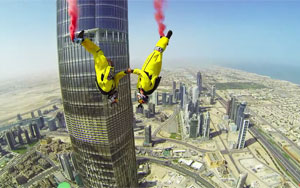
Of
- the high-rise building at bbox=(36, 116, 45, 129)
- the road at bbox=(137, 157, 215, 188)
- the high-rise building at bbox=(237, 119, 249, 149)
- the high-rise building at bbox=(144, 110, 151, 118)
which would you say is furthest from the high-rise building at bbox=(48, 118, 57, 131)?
the high-rise building at bbox=(237, 119, 249, 149)

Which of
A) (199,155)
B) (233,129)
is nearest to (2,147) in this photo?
(199,155)

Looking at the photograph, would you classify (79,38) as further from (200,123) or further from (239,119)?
(239,119)

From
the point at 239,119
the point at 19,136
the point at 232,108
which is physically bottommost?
the point at 19,136

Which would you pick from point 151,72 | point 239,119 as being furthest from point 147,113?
point 151,72

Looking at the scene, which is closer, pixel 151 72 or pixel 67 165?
pixel 151 72

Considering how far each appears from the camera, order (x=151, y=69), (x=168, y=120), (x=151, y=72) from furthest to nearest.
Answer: (x=168, y=120) → (x=151, y=69) → (x=151, y=72)

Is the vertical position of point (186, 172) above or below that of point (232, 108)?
below

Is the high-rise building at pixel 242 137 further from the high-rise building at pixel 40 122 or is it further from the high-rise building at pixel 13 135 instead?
the high-rise building at pixel 40 122

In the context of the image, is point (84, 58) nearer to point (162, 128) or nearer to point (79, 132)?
point (79, 132)

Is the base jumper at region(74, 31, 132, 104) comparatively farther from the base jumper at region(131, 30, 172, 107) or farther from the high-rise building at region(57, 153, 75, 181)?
the high-rise building at region(57, 153, 75, 181)
